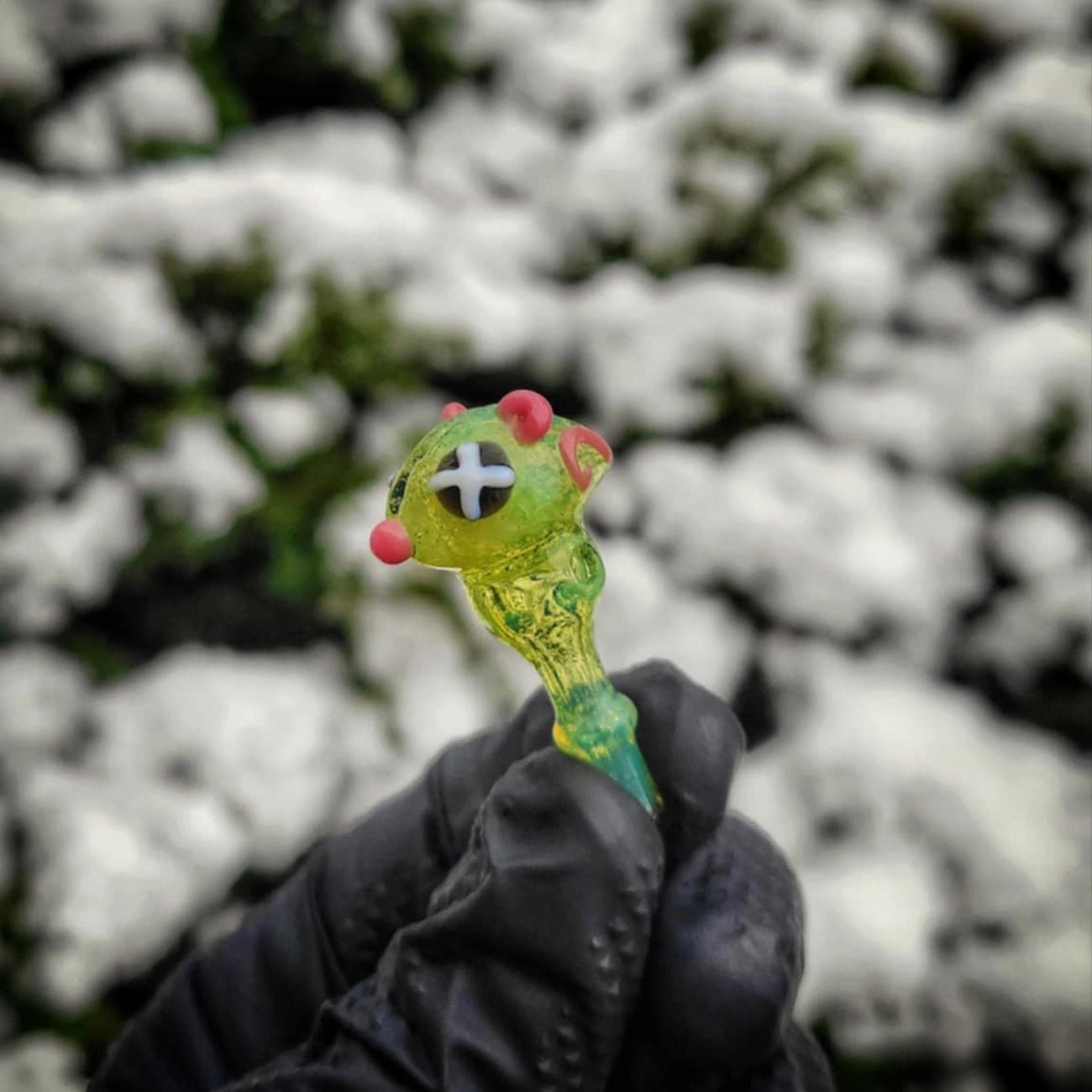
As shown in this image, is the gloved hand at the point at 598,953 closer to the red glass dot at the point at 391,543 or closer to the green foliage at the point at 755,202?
the red glass dot at the point at 391,543

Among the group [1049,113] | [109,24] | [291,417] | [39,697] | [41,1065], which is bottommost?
[41,1065]

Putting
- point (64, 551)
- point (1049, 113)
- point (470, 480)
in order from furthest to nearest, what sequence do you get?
point (1049, 113) → point (64, 551) → point (470, 480)

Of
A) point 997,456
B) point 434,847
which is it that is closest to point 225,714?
point 434,847

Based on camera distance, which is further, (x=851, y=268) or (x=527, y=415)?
(x=851, y=268)

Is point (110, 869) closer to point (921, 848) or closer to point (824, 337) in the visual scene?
point (921, 848)

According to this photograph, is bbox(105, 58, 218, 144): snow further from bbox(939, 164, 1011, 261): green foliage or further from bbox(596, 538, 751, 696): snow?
bbox(939, 164, 1011, 261): green foliage

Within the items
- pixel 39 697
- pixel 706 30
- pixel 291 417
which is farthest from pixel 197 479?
pixel 706 30
